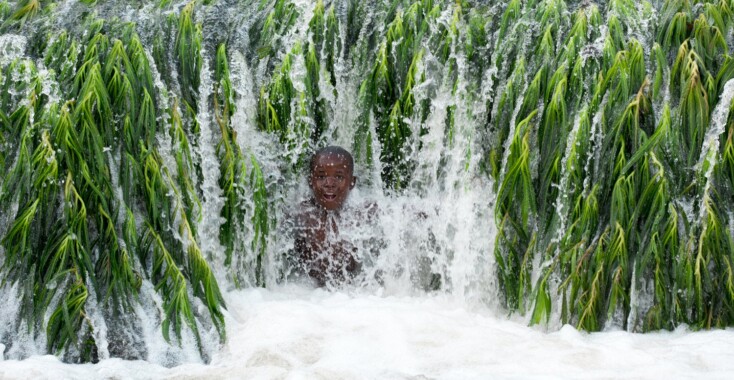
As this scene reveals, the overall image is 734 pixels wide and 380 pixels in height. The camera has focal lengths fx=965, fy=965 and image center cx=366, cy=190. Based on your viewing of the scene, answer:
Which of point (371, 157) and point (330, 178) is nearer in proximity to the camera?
point (330, 178)

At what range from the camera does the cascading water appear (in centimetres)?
561

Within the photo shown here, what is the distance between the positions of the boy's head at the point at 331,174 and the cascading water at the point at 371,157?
0.19 m

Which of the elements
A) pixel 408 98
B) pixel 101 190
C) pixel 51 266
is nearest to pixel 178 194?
pixel 101 190

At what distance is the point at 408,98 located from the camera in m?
6.77

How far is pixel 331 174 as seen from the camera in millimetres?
6656

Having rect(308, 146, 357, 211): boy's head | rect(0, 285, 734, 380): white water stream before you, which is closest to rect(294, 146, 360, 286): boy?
rect(308, 146, 357, 211): boy's head

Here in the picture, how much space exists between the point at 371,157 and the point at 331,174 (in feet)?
1.34

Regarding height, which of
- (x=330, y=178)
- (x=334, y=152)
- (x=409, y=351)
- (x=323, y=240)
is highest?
(x=334, y=152)

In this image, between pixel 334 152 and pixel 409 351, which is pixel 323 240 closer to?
pixel 334 152

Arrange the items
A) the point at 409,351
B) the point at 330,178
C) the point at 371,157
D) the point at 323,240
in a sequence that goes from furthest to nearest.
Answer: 1. the point at 371,157
2. the point at 323,240
3. the point at 330,178
4. the point at 409,351

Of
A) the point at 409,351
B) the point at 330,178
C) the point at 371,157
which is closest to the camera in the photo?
the point at 409,351

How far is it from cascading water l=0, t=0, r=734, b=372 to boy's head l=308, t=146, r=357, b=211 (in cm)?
19

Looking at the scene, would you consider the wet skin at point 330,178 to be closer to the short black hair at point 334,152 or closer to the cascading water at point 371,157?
the short black hair at point 334,152

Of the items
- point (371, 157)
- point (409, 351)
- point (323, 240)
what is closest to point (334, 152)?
point (371, 157)
